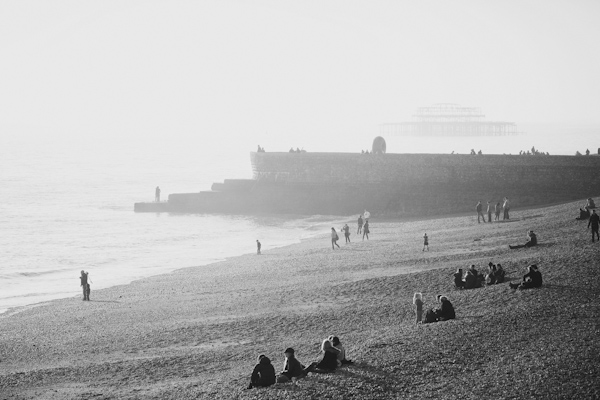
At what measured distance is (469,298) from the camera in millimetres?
15898

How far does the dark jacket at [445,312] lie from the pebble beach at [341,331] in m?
0.21

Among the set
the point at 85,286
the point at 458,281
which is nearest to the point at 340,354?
the point at 458,281

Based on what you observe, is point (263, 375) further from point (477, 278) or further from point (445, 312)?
point (477, 278)

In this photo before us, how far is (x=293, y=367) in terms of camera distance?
468 inches

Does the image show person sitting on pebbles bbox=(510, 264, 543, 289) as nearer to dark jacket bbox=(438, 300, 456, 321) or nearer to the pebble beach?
the pebble beach

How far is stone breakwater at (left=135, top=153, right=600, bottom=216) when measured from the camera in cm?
3634

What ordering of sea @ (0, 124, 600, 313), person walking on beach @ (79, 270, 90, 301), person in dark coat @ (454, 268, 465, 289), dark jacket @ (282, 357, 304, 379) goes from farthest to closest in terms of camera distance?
sea @ (0, 124, 600, 313), person walking on beach @ (79, 270, 90, 301), person in dark coat @ (454, 268, 465, 289), dark jacket @ (282, 357, 304, 379)

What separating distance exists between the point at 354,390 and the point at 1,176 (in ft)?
270

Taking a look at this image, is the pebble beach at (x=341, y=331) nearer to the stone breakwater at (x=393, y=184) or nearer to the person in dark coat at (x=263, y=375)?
the person in dark coat at (x=263, y=375)

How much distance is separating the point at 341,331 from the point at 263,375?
367 cm

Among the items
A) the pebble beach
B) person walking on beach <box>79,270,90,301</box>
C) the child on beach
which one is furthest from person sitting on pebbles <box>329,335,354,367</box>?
person walking on beach <box>79,270,90,301</box>

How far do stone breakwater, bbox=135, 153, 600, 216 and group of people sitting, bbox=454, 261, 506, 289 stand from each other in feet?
65.3

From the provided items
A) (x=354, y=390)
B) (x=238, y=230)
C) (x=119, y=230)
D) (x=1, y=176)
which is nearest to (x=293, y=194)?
(x=238, y=230)

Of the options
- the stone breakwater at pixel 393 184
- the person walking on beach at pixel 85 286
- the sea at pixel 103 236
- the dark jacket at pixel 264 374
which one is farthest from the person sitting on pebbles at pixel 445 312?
the stone breakwater at pixel 393 184
